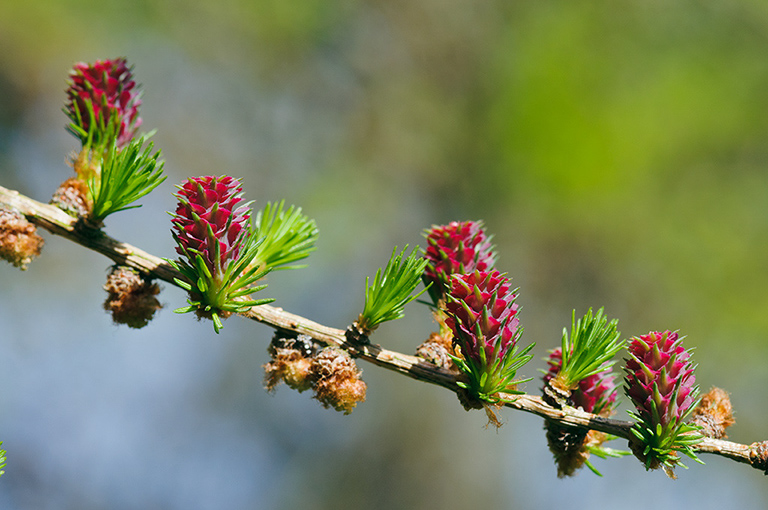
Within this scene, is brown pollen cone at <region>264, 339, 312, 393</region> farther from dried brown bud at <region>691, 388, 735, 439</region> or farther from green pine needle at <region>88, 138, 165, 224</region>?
dried brown bud at <region>691, 388, 735, 439</region>

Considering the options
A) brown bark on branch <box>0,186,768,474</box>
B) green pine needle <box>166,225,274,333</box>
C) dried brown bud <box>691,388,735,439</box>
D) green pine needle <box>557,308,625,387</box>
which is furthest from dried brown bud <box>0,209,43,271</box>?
dried brown bud <box>691,388,735,439</box>

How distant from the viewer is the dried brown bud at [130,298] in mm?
595

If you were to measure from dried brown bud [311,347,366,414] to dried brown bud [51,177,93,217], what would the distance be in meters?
0.27

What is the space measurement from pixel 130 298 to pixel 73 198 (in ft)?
0.40

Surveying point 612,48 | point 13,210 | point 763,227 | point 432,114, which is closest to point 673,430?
point 13,210

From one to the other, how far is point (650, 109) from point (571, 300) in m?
0.85

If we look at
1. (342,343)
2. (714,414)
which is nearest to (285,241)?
(342,343)

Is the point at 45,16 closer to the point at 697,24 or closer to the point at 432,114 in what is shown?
the point at 432,114

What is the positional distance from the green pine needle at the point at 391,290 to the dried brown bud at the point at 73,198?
29 cm

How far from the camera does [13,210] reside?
59cm

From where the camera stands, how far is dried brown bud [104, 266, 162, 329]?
0.59 meters

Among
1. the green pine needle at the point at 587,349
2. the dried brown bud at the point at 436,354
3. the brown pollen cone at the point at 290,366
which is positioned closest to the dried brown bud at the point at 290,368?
the brown pollen cone at the point at 290,366

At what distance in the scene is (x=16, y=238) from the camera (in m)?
0.58

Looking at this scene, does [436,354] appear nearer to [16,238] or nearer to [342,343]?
[342,343]
